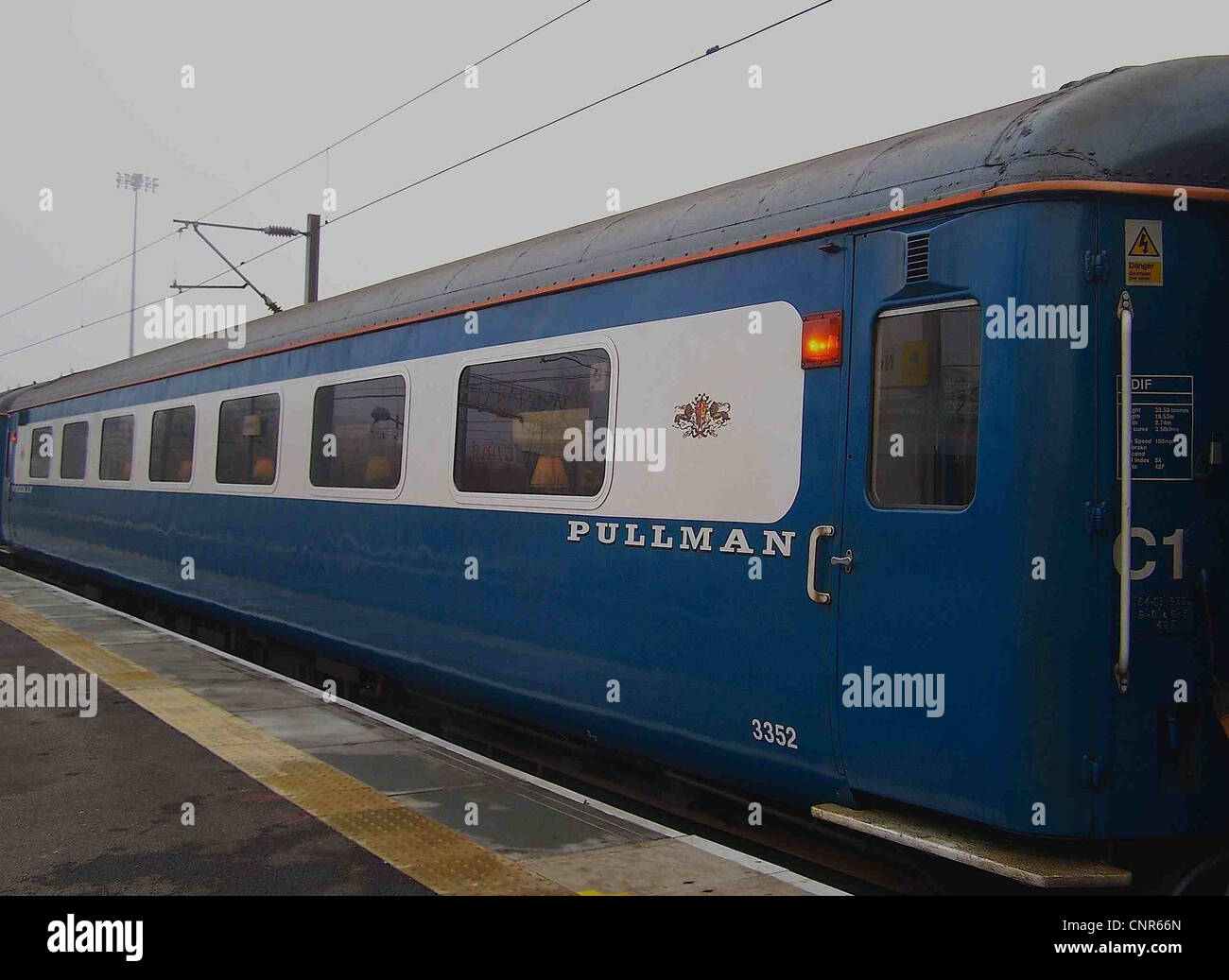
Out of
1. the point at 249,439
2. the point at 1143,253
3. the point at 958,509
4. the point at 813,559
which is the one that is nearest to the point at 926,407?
the point at 958,509

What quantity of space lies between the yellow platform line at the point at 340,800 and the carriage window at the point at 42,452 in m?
9.67

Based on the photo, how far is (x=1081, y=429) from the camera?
3951 mm

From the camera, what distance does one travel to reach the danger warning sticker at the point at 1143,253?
4008 mm

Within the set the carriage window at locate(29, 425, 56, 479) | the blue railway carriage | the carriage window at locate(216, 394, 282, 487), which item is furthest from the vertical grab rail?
the carriage window at locate(29, 425, 56, 479)

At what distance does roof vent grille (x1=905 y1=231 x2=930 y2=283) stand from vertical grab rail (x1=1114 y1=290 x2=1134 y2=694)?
2.31ft

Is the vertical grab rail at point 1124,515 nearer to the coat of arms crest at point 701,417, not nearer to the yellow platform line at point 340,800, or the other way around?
the coat of arms crest at point 701,417

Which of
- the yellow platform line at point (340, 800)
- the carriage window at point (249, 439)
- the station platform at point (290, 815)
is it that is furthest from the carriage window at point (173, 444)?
the station platform at point (290, 815)

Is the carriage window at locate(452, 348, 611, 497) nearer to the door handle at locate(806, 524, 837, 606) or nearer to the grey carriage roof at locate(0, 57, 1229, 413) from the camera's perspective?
the grey carriage roof at locate(0, 57, 1229, 413)

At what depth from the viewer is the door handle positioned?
4.49 meters

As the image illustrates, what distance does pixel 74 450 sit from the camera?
16.0 m

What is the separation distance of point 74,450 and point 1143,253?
15.3 m

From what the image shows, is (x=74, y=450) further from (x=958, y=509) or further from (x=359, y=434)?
(x=958, y=509)

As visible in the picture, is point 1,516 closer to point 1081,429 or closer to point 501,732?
point 501,732
